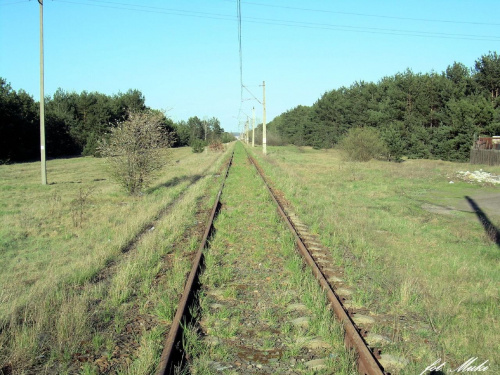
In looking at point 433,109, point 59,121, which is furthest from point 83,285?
point 59,121

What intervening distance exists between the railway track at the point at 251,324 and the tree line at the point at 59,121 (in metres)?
31.7

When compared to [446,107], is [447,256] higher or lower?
lower

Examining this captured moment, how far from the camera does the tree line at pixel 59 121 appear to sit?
46.4 metres

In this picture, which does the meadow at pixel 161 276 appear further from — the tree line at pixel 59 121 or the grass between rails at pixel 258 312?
the tree line at pixel 59 121

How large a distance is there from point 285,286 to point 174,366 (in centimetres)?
268

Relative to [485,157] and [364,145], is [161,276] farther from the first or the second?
[485,157]

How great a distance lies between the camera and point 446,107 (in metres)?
44.3

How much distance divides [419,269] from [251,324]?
3692 mm

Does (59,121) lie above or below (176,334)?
above

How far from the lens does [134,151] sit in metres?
16.5

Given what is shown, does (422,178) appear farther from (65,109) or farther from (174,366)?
(65,109)

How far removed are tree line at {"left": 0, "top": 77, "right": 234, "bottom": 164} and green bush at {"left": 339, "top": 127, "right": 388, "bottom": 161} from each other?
16785mm

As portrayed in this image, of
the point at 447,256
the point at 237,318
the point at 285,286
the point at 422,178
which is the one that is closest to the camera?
the point at 237,318

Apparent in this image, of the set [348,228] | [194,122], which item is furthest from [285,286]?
[194,122]
